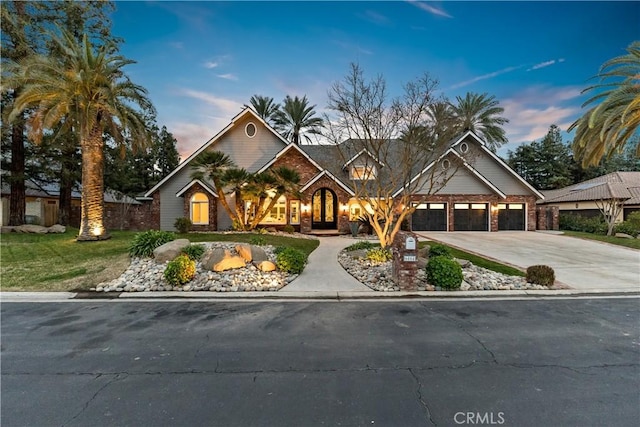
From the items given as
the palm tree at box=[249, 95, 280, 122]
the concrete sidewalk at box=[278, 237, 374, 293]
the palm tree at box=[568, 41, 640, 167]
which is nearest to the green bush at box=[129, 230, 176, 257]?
the concrete sidewalk at box=[278, 237, 374, 293]

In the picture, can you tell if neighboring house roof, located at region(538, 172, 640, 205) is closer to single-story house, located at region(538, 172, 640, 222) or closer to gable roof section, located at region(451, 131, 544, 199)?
single-story house, located at region(538, 172, 640, 222)

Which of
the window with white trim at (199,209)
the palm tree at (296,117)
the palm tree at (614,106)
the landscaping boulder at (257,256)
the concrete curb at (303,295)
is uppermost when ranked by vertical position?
the palm tree at (296,117)

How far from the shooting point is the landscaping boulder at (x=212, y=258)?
31.6 feet

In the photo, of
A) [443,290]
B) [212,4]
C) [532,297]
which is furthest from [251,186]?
[532,297]

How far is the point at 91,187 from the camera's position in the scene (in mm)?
13797

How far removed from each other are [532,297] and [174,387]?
8.51 meters

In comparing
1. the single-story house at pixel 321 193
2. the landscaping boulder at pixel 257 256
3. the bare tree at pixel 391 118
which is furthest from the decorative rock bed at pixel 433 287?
the single-story house at pixel 321 193

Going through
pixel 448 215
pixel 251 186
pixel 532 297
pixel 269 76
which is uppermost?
pixel 269 76

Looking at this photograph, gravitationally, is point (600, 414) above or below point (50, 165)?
below

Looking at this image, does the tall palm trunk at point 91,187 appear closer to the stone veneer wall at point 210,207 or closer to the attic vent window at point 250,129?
the stone veneer wall at point 210,207

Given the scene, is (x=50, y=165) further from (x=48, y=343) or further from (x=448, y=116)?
(x=448, y=116)

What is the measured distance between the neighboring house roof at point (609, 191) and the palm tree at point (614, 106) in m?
11.0

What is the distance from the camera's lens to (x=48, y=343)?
491cm

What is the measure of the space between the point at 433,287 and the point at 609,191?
23.8 m
